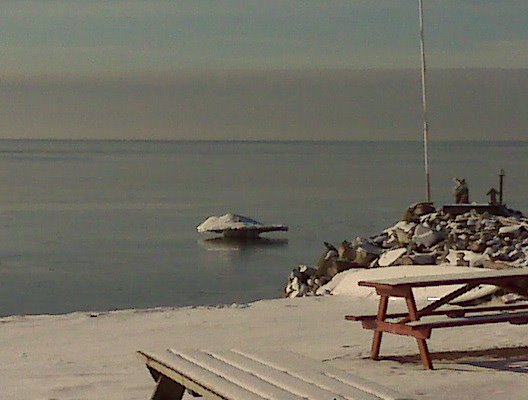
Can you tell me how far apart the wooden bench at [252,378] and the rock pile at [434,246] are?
8244mm

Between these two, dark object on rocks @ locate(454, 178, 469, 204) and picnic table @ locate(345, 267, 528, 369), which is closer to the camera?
picnic table @ locate(345, 267, 528, 369)

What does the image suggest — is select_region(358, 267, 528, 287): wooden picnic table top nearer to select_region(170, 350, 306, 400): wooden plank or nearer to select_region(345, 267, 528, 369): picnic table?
select_region(345, 267, 528, 369): picnic table

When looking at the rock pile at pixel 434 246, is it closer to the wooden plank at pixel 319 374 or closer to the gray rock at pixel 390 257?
the gray rock at pixel 390 257

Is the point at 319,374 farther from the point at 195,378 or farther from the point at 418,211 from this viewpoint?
the point at 418,211

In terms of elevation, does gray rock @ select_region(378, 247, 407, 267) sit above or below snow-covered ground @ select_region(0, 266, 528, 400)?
above

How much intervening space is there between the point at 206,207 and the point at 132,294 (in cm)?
3223

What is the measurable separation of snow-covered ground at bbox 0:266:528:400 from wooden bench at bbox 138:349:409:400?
0.89 m

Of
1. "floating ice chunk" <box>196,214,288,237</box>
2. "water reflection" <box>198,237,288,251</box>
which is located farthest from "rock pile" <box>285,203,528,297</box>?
"floating ice chunk" <box>196,214,288,237</box>

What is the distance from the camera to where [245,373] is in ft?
18.1

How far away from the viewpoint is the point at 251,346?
9.63 m

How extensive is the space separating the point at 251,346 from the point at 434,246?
274 inches

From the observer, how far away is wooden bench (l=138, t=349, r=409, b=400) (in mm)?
5031

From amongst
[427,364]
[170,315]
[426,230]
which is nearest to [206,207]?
[426,230]

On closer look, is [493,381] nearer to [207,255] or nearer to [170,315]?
[170,315]
